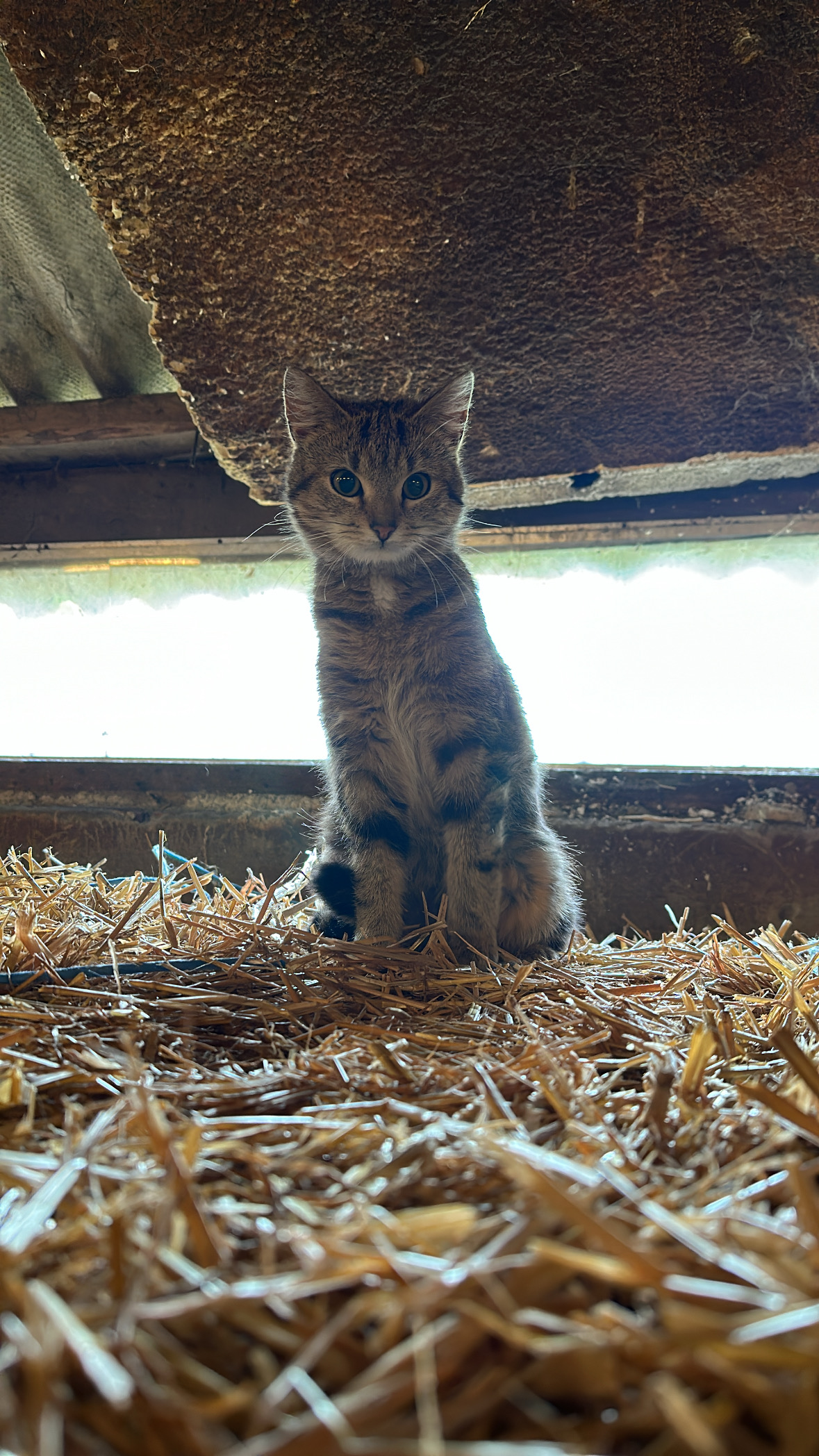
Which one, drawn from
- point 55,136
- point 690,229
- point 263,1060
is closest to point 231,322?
point 55,136

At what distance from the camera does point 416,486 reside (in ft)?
7.98

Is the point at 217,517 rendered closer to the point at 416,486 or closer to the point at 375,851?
the point at 416,486

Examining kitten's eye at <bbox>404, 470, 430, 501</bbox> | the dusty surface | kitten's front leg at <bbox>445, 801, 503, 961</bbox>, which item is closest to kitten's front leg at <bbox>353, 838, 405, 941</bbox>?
kitten's front leg at <bbox>445, 801, 503, 961</bbox>

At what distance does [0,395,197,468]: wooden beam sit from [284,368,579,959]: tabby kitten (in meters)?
1.31

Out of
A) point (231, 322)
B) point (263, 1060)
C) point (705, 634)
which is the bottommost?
point (263, 1060)

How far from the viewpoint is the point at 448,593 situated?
7.82 feet

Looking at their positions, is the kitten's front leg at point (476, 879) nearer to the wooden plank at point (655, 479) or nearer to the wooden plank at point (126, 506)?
the wooden plank at point (655, 479)

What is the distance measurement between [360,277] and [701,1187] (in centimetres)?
250

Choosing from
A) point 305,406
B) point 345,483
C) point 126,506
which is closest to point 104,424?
point 126,506

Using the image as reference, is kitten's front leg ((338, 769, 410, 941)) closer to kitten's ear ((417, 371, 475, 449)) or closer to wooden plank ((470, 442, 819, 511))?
kitten's ear ((417, 371, 475, 449))

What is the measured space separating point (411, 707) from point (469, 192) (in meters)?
1.44

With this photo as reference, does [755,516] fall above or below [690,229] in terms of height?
below

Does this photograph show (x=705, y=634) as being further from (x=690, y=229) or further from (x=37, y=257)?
(x=37, y=257)

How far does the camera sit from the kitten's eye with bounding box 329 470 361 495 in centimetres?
241
